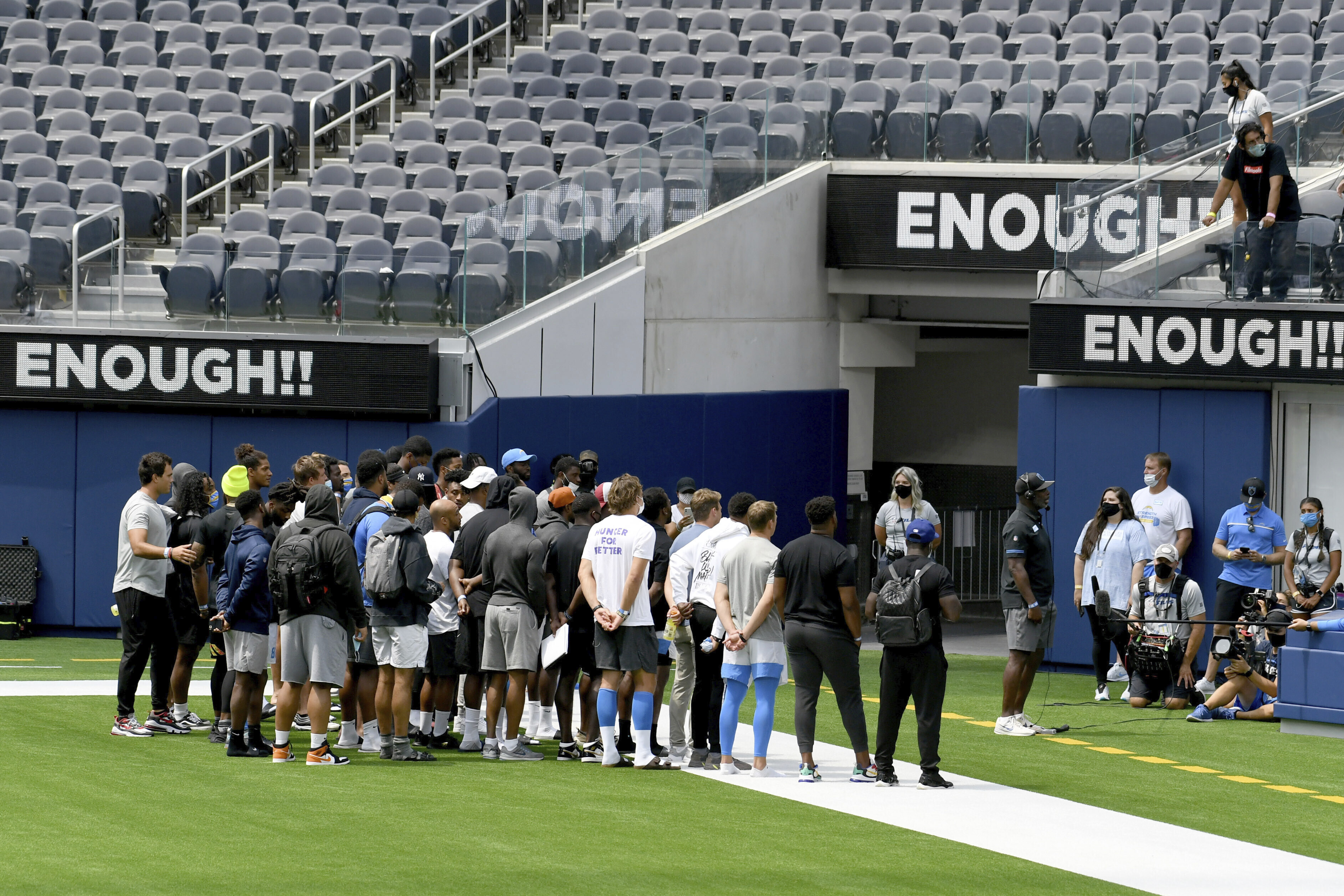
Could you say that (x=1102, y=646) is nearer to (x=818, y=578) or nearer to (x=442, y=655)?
(x=818, y=578)

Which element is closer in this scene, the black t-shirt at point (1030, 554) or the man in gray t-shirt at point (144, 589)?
the man in gray t-shirt at point (144, 589)

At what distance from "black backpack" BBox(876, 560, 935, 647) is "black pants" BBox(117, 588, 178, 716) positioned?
4.90 m

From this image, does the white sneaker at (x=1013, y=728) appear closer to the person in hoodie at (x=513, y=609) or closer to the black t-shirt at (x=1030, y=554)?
the black t-shirt at (x=1030, y=554)

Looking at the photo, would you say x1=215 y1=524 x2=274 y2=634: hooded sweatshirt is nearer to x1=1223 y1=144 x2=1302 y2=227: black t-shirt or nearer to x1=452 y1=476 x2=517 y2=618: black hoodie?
x1=452 y1=476 x2=517 y2=618: black hoodie

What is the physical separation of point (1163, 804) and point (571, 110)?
15.5 metres

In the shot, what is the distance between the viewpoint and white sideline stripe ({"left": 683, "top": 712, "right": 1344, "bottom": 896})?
820cm

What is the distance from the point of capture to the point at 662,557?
1105 centimetres

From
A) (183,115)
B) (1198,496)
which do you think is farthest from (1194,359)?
(183,115)

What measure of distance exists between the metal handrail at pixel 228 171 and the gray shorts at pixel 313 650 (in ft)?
38.4

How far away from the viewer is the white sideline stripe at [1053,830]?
8.20 metres

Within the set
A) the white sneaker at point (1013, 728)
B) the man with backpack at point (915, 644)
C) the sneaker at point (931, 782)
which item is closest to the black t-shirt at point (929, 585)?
the man with backpack at point (915, 644)

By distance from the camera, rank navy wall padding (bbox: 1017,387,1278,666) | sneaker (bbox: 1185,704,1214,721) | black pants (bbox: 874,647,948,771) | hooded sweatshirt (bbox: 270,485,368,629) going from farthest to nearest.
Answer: navy wall padding (bbox: 1017,387,1278,666) < sneaker (bbox: 1185,704,1214,721) < hooded sweatshirt (bbox: 270,485,368,629) < black pants (bbox: 874,647,948,771)

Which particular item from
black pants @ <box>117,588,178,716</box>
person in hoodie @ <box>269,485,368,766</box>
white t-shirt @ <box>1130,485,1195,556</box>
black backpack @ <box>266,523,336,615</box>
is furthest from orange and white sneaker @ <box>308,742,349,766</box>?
white t-shirt @ <box>1130,485,1195,556</box>

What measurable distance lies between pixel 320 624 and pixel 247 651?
74 centimetres
